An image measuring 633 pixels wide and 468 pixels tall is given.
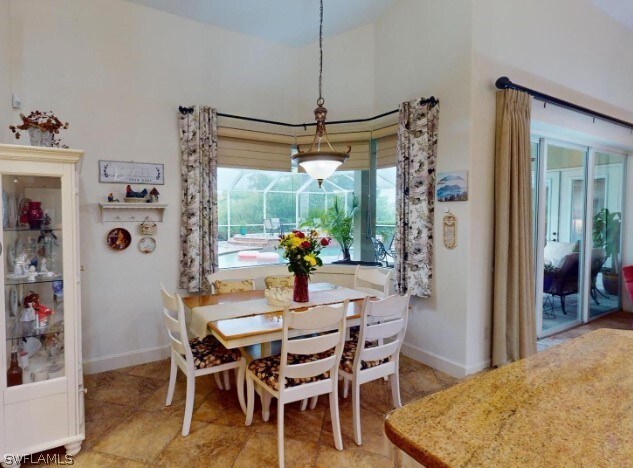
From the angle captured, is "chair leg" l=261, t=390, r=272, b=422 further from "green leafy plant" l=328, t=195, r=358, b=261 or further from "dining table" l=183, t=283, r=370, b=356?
"green leafy plant" l=328, t=195, r=358, b=261

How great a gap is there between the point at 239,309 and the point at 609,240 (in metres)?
5.16

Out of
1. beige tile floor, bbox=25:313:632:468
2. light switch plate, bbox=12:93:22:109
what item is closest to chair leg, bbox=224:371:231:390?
beige tile floor, bbox=25:313:632:468

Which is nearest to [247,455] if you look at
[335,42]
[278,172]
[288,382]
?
[288,382]

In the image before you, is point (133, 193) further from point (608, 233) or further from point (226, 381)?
point (608, 233)

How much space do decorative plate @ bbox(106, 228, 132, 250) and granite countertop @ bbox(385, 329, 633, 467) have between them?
3153 millimetres

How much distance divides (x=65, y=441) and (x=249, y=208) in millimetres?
2675

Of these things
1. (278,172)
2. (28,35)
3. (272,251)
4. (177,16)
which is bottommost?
(272,251)

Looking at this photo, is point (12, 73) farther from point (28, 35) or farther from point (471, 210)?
point (471, 210)

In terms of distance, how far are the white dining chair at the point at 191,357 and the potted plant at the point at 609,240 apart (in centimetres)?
471

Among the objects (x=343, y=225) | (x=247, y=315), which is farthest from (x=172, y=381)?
(x=343, y=225)

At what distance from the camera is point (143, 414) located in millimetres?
2521

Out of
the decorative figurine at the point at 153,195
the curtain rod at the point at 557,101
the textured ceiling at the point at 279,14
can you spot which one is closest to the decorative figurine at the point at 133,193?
the decorative figurine at the point at 153,195

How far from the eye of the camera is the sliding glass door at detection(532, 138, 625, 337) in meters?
3.86

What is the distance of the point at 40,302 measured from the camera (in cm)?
216
